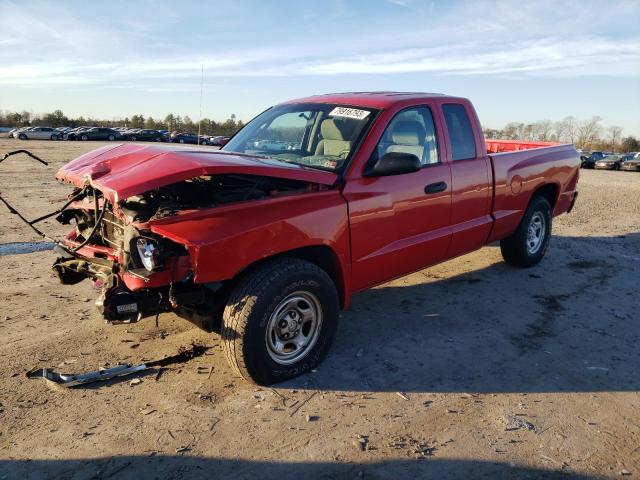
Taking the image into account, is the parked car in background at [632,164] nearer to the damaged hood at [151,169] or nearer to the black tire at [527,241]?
the black tire at [527,241]

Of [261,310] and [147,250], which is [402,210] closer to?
[261,310]

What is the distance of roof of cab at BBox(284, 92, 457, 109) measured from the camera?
439cm

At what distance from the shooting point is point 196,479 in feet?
8.66

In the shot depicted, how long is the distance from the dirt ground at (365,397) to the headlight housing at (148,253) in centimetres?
95

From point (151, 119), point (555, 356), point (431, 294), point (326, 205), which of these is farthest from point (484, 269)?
point (151, 119)

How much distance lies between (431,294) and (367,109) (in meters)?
2.25

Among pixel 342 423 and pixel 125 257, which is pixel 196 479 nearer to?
pixel 342 423

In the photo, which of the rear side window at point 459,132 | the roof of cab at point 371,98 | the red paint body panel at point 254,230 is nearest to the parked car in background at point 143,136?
the roof of cab at point 371,98

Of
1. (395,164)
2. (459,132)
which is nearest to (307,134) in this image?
(395,164)

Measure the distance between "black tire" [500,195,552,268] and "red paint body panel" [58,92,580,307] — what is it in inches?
11.7

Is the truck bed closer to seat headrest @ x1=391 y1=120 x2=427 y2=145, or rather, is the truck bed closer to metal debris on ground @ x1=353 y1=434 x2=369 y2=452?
seat headrest @ x1=391 y1=120 x2=427 y2=145

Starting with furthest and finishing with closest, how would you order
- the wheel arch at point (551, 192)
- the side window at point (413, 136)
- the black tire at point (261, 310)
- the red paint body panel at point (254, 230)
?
the wheel arch at point (551, 192) → the side window at point (413, 136) → the black tire at point (261, 310) → the red paint body panel at point (254, 230)

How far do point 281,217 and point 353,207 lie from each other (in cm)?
68

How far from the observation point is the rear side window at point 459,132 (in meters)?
4.93
